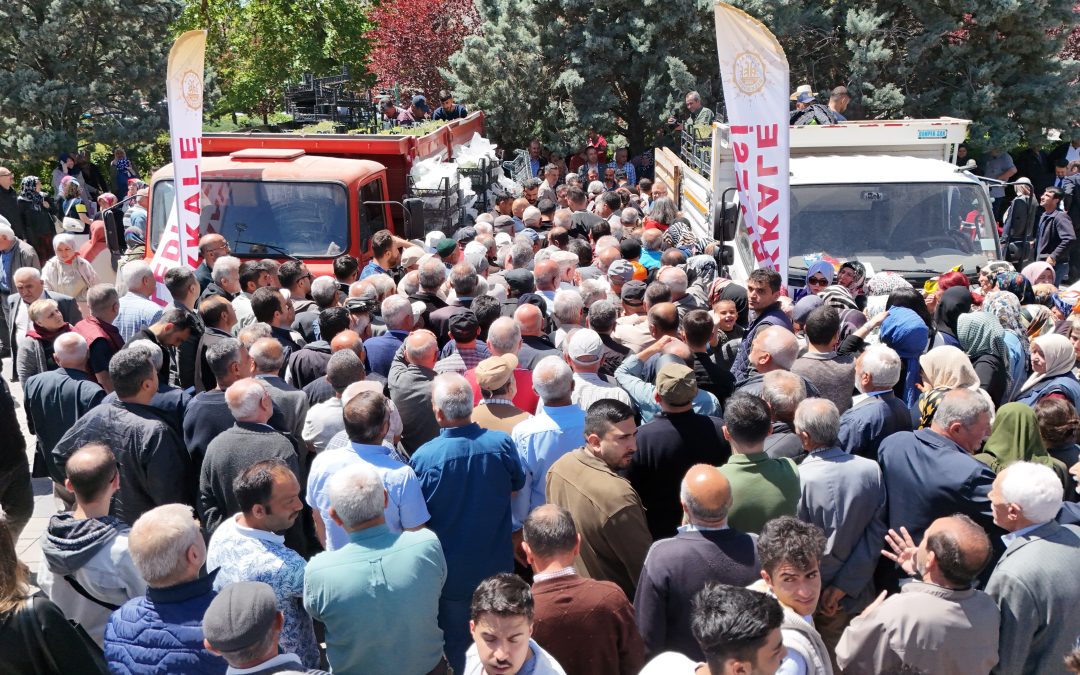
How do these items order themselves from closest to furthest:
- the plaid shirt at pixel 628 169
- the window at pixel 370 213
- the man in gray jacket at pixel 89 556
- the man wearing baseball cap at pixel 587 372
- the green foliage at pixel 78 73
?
the man in gray jacket at pixel 89 556, the man wearing baseball cap at pixel 587 372, the window at pixel 370 213, the plaid shirt at pixel 628 169, the green foliage at pixel 78 73

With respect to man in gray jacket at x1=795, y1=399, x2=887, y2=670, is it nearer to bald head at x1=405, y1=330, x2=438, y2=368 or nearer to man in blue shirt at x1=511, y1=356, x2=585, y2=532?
man in blue shirt at x1=511, y1=356, x2=585, y2=532

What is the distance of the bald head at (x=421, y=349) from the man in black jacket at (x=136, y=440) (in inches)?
56.2

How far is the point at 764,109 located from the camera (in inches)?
322

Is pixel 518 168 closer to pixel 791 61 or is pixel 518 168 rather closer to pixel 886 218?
pixel 791 61

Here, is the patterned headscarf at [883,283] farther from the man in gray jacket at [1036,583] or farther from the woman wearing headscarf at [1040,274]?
the man in gray jacket at [1036,583]

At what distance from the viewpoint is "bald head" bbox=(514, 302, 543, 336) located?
6422mm

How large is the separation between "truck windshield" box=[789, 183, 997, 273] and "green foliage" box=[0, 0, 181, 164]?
16.4 meters

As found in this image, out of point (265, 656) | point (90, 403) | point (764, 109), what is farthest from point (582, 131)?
point (265, 656)

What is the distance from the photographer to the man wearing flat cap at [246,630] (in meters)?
3.22

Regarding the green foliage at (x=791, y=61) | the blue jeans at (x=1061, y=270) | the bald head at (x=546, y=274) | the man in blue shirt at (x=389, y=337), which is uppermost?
the green foliage at (x=791, y=61)

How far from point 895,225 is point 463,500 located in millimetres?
6231

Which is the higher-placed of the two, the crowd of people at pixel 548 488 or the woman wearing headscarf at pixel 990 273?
the woman wearing headscarf at pixel 990 273

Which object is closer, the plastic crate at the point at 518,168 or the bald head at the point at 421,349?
the bald head at the point at 421,349

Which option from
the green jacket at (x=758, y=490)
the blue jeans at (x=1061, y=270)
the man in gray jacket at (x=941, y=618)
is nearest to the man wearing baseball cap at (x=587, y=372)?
the green jacket at (x=758, y=490)
